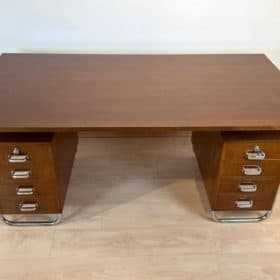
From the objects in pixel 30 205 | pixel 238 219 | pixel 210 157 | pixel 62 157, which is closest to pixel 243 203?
pixel 238 219

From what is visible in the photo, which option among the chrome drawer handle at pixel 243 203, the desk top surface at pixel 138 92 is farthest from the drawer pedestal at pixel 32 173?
the chrome drawer handle at pixel 243 203

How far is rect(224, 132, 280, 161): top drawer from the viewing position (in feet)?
3.80

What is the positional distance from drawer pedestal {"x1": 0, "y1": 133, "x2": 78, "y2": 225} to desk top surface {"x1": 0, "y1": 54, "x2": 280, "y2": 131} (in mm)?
117

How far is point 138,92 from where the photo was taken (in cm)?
123

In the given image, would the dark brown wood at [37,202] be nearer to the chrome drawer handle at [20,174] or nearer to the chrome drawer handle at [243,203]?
the chrome drawer handle at [20,174]

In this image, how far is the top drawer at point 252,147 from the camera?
3.80ft

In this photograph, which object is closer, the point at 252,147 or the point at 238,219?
the point at 252,147

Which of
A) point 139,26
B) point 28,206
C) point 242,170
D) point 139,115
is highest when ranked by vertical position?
point 139,26

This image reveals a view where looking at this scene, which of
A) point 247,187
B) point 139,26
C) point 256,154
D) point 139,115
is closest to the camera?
point 139,115

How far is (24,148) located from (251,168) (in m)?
→ 0.89

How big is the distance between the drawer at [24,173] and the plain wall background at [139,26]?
0.76 meters

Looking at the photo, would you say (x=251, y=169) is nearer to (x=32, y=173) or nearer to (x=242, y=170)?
(x=242, y=170)

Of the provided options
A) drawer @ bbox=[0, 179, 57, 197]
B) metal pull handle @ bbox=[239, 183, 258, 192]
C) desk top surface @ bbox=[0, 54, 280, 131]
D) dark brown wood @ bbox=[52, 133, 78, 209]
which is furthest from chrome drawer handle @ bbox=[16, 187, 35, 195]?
metal pull handle @ bbox=[239, 183, 258, 192]

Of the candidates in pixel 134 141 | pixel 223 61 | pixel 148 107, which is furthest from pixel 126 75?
pixel 134 141
